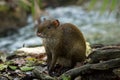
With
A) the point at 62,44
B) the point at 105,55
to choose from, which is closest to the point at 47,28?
the point at 62,44

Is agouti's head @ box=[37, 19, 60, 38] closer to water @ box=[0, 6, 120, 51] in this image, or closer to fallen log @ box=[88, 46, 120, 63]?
fallen log @ box=[88, 46, 120, 63]

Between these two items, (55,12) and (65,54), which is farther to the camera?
(55,12)

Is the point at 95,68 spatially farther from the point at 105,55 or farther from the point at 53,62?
the point at 53,62

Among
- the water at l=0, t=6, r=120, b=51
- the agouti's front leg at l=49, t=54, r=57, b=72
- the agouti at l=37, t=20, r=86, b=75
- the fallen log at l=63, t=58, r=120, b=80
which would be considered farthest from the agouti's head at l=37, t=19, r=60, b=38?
the water at l=0, t=6, r=120, b=51

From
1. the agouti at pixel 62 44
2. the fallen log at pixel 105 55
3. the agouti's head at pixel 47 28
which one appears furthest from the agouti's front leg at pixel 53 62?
the fallen log at pixel 105 55

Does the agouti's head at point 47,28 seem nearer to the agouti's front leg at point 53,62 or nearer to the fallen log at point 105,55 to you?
the agouti's front leg at point 53,62

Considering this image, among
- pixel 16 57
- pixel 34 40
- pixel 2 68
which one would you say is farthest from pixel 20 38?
pixel 2 68

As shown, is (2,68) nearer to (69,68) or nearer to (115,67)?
(69,68)
